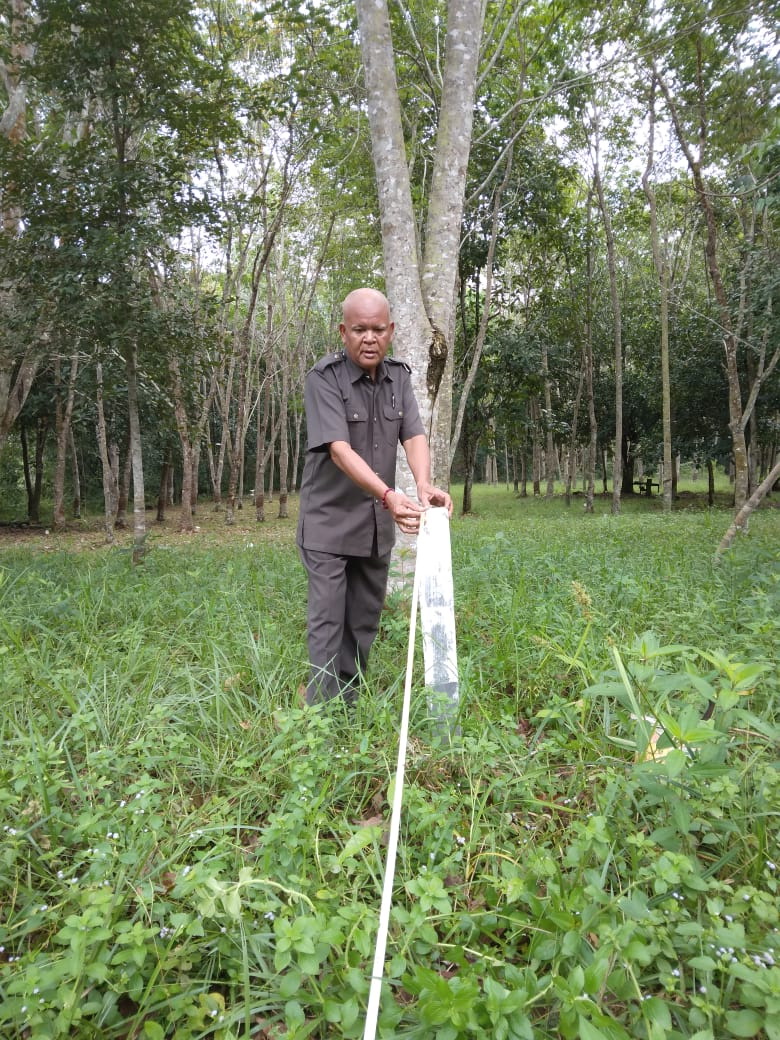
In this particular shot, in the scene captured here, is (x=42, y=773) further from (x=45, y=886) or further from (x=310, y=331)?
(x=310, y=331)

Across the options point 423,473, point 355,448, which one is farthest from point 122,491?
point 423,473

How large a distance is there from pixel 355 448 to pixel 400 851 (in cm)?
160

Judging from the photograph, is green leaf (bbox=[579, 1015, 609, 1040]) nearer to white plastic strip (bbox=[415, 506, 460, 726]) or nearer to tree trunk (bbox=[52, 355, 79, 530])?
white plastic strip (bbox=[415, 506, 460, 726])

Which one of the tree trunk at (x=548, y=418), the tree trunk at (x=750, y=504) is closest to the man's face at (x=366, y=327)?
the tree trunk at (x=750, y=504)

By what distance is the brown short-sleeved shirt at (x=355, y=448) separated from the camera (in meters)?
2.49

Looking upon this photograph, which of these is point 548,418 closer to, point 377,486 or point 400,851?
point 377,486

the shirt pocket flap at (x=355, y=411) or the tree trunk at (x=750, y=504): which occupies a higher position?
the shirt pocket flap at (x=355, y=411)

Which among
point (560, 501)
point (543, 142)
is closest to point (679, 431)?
point (560, 501)

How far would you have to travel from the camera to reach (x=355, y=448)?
8.53ft

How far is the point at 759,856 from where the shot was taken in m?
1.54

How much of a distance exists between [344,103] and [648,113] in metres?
5.89

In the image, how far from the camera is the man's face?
2373 millimetres

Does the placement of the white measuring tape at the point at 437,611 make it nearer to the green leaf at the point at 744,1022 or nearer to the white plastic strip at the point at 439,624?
the white plastic strip at the point at 439,624

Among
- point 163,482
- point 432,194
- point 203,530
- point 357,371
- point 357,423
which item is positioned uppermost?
point 432,194
